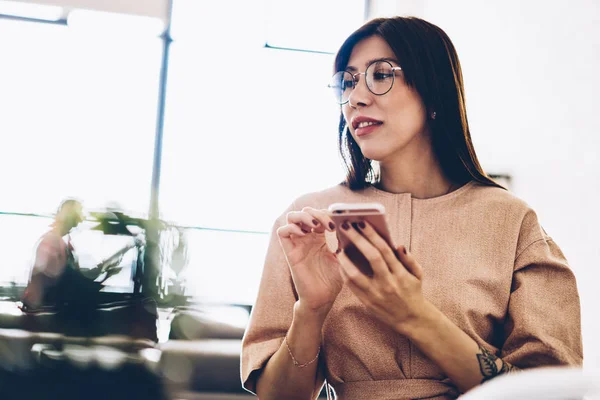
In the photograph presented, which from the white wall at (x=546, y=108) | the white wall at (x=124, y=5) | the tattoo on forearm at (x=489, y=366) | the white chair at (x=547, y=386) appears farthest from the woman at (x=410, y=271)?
the white wall at (x=124, y=5)

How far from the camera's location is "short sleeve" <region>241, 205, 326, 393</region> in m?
1.10

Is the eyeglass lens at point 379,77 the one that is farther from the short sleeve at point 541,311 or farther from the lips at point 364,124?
the short sleeve at point 541,311

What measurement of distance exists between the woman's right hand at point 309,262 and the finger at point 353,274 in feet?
0.28

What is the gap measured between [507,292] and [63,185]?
374 cm

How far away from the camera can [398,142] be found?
1.17 meters

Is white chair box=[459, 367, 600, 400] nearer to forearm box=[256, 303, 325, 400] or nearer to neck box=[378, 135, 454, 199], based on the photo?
forearm box=[256, 303, 325, 400]

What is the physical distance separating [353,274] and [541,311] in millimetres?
401

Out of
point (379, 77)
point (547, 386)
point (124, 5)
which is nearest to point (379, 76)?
point (379, 77)

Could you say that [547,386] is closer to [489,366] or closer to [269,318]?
[489,366]

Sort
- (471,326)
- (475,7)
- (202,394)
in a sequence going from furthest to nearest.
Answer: (475,7), (202,394), (471,326)

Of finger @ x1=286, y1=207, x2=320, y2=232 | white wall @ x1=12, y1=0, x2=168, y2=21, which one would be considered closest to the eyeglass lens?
finger @ x1=286, y1=207, x2=320, y2=232

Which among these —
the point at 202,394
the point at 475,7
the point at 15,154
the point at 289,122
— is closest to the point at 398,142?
the point at 202,394

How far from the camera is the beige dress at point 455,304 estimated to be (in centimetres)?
102

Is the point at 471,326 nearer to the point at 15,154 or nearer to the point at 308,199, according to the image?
the point at 308,199
